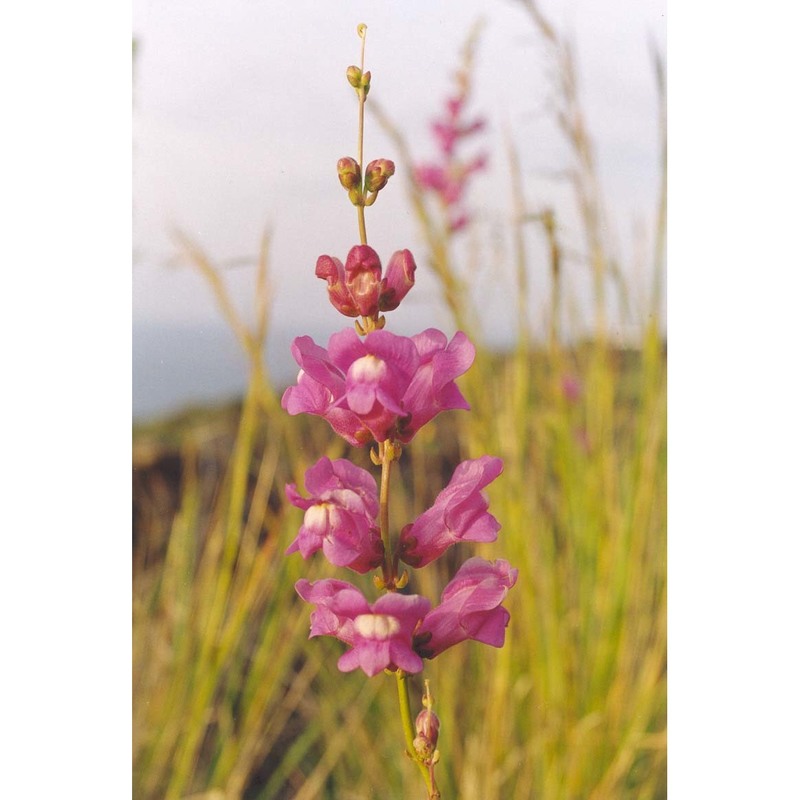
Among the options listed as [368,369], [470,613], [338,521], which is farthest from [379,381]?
[470,613]

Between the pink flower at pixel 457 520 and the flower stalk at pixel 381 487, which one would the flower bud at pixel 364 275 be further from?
the pink flower at pixel 457 520

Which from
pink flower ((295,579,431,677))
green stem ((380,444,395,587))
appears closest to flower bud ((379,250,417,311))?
green stem ((380,444,395,587))

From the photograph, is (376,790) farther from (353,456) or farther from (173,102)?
(173,102)

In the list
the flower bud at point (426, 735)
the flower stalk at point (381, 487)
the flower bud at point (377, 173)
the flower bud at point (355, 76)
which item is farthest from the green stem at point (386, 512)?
the flower bud at point (355, 76)

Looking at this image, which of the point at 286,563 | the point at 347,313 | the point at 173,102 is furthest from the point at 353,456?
the point at 347,313

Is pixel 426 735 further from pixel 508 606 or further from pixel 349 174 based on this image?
pixel 508 606
